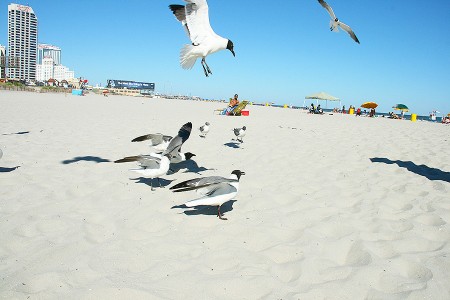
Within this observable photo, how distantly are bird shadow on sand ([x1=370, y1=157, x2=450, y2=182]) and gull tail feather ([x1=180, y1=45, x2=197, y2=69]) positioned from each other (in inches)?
187

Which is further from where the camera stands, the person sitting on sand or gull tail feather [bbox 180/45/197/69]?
the person sitting on sand

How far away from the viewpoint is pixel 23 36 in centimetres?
15788

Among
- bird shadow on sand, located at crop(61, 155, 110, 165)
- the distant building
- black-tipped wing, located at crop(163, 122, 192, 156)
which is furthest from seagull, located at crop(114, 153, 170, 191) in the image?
the distant building

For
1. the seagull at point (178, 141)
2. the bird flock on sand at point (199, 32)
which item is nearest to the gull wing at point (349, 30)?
the bird flock on sand at point (199, 32)

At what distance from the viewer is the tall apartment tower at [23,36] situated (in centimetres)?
15443

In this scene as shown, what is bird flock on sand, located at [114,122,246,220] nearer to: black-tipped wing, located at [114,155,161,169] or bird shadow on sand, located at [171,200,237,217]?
black-tipped wing, located at [114,155,161,169]

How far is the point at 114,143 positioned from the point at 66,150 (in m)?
1.21

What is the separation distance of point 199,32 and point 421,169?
17.1 feet

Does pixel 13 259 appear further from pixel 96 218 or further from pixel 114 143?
pixel 114 143

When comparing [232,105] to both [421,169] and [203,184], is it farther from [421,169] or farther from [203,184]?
[203,184]

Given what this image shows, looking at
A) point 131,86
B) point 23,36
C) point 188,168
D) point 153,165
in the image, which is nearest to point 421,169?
point 188,168

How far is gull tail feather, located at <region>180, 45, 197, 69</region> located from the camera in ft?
15.6

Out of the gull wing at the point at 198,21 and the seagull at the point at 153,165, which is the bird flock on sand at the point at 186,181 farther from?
the gull wing at the point at 198,21

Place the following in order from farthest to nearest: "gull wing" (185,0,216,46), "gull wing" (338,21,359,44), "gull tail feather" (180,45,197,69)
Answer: "gull wing" (338,21,359,44)
"gull tail feather" (180,45,197,69)
"gull wing" (185,0,216,46)
